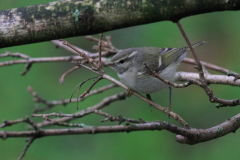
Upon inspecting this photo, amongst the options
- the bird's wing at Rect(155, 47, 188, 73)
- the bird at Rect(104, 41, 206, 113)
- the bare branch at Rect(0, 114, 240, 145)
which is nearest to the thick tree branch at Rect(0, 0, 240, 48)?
the bare branch at Rect(0, 114, 240, 145)

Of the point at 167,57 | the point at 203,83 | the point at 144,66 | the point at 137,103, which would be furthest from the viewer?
the point at 137,103

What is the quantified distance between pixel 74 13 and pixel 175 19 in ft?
2.37

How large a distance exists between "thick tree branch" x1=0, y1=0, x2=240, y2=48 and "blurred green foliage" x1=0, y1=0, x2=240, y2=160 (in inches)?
142

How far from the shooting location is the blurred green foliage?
17.2 feet

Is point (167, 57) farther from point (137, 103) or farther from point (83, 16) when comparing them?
point (83, 16)

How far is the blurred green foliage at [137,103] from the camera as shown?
5.23 metres

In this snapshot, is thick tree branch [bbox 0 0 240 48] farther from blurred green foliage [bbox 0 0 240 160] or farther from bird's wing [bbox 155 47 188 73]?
blurred green foliage [bbox 0 0 240 160]

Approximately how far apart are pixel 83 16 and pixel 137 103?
13.2ft

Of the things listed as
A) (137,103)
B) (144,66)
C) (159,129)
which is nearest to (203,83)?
(159,129)

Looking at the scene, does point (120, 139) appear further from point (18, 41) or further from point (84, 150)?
point (18, 41)

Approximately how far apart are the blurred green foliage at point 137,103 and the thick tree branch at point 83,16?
360cm

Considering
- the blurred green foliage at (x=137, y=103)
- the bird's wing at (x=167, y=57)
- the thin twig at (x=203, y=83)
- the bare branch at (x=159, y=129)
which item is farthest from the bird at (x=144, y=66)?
the blurred green foliage at (x=137, y=103)

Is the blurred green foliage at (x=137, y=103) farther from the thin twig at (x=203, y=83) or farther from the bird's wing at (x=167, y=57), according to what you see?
the thin twig at (x=203, y=83)

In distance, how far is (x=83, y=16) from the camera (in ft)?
6.66
